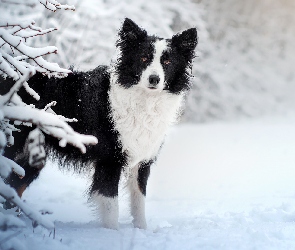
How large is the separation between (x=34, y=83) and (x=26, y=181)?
976 mm

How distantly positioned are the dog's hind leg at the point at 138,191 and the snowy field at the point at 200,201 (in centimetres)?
13

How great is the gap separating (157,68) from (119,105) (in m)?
0.53

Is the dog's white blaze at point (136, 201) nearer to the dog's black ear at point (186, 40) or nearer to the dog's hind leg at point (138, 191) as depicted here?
the dog's hind leg at point (138, 191)

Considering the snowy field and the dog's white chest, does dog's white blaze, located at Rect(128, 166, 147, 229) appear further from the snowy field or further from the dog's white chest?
the dog's white chest

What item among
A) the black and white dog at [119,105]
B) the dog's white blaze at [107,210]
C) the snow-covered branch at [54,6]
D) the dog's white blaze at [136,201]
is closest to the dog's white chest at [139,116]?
the black and white dog at [119,105]

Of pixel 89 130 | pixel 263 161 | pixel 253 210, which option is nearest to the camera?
pixel 89 130

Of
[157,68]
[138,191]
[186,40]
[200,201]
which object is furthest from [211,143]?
[157,68]

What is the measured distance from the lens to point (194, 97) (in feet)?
56.9

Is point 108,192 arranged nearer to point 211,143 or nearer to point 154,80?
point 154,80

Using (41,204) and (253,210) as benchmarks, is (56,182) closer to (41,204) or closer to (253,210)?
(41,204)

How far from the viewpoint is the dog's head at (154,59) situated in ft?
Result: 13.3

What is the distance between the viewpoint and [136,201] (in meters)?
4.52

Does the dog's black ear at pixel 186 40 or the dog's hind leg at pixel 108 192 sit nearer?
the dog's hind leg at pixel 108 192

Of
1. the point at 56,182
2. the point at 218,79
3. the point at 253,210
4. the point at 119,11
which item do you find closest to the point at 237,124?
the point at 218,79
